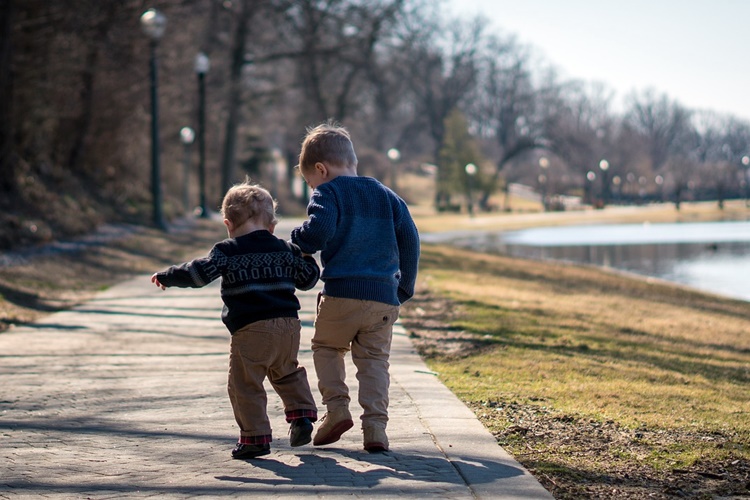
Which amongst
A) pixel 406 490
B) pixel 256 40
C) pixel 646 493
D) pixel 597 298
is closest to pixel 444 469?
pixel 406 490

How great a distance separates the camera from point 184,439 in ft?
16.5

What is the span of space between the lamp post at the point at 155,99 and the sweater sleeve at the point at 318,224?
51.6 feet

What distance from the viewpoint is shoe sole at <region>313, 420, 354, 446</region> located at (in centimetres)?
480

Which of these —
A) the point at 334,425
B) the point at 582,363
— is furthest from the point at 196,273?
the point at 582,363

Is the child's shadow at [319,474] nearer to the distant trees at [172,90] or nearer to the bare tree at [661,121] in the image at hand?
the distant trees at [172,90]

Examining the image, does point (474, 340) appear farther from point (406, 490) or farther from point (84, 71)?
point (84, 71)

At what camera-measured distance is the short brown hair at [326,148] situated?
16.1 ft

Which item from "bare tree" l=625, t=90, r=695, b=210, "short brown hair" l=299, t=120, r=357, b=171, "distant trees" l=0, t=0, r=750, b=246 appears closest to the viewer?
"short brown hair" l=299, t=120, r=357, b=171

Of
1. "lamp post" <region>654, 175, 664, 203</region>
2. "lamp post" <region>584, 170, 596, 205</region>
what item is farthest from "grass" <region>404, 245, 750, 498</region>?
"lamp post" <region>654, 175, 664, 203</region>

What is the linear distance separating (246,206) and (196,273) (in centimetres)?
41

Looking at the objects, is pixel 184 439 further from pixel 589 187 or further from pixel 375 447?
pixel 589 187

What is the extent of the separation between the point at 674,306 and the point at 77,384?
9999mm

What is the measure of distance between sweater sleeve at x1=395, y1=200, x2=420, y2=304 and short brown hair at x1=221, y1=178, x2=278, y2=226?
2.18 feet

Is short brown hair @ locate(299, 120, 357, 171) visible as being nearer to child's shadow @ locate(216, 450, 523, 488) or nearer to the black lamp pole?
child's shadow @ locate(216, 450, 523, 488)
